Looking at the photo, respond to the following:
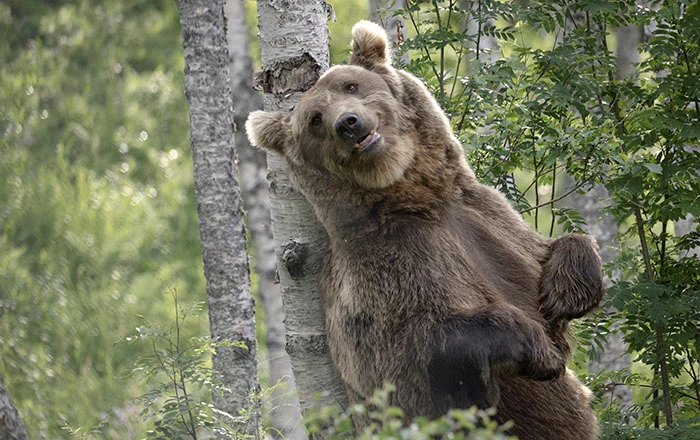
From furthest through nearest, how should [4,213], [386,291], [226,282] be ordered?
1. [4,213]
2. [226,282]
3. [386,291]

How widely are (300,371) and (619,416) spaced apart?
1.81 m

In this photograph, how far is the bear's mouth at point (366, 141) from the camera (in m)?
4.46

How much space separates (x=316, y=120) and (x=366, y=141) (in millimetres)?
260

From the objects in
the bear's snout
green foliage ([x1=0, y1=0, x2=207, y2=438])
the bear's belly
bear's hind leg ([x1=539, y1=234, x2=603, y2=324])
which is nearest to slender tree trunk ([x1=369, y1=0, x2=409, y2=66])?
the bear's snout

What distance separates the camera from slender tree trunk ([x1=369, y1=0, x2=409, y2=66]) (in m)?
6.32

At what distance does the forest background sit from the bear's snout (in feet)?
3.81

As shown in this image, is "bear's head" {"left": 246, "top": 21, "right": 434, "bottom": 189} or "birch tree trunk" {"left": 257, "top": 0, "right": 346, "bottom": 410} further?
"birch tree trunk" {"left": 257, "top": 0, "right": 346, "bottom": 410}

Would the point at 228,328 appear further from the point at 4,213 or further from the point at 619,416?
the point at 4,213

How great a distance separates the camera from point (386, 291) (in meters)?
4.32

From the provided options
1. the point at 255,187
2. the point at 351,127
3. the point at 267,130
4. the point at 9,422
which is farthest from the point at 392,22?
the point at 9,422

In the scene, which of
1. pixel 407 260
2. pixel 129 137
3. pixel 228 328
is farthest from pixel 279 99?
pixel 129 137

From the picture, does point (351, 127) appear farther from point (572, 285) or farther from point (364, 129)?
point (572, 285)

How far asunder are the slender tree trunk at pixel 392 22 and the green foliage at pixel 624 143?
40cm

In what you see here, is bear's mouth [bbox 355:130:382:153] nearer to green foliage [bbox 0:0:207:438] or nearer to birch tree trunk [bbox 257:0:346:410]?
birch tree trunk [bbox 257:0:346:410]
